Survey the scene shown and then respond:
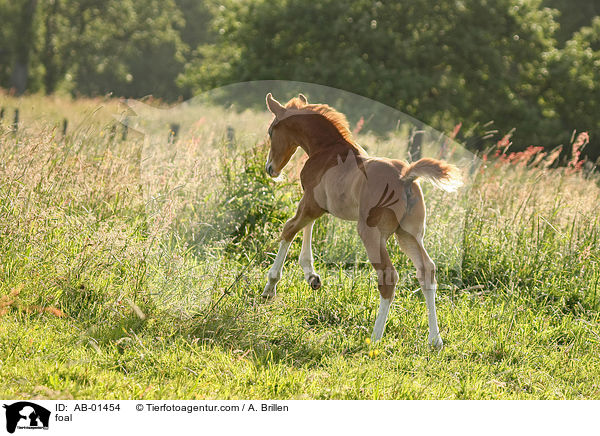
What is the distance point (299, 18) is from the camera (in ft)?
53.5

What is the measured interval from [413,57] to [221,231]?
Result: 11113mm

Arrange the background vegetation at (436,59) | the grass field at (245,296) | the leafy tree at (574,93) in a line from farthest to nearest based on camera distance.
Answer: the leafy tree at (574,93) < the background vegetation at (436,59) < the grass field at (245,296)

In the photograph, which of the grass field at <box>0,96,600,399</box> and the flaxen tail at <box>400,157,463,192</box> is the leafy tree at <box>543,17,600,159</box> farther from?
the flaxen tail at <box>400,157,463,192</box>

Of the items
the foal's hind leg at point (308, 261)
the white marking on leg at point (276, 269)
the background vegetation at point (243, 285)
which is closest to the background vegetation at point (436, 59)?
the background vegetation at point (243, 285)

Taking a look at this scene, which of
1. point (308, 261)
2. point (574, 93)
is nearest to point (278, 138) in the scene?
point (308, 261)

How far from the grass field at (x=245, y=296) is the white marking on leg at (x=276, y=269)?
14 centimetres

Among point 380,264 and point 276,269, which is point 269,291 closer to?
point 276,269

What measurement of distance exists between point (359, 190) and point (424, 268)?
2.59 ft

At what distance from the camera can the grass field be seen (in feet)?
13.3

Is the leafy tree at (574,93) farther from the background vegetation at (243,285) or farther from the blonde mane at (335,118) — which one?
the blonde mane at (335,118)

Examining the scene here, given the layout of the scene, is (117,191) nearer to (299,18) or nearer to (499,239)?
(499,239)

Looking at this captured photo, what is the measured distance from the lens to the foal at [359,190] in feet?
14.1

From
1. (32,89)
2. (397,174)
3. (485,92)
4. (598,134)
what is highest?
(397,174)
